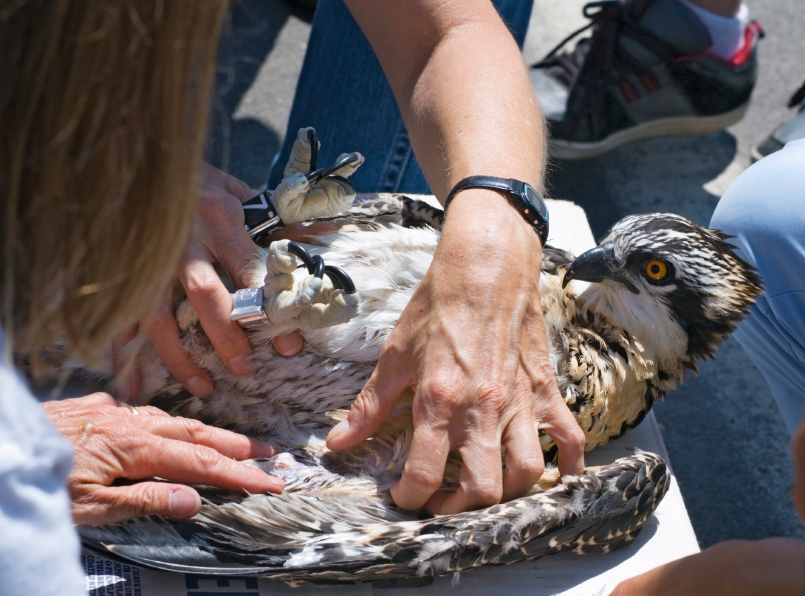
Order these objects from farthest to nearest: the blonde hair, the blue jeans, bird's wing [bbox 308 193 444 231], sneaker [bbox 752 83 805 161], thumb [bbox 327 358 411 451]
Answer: sneaker [bbox 752 83 805 161], the blue jeans, bird's wing [bbox 308 193 444 231], thumb [bbox 327 358 411 451], the blonde hair

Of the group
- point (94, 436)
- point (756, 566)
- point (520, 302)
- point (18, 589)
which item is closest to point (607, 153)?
point (520, 302)

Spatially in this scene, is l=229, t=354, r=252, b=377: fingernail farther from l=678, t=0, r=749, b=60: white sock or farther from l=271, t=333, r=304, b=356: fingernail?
l=678, t=0, r=749, b=60: white sock

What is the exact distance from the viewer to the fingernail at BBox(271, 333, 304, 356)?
6.88 feet

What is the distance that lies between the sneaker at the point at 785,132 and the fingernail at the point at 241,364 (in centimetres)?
377

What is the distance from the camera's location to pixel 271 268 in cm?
197

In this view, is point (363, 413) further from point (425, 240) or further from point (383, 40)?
point (383, 40)

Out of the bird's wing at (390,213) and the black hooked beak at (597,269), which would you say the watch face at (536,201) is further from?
the bird's wing at (390,213)

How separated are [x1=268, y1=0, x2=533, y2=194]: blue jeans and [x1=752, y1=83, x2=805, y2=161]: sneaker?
2.41 m

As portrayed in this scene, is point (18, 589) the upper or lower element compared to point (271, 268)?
lower

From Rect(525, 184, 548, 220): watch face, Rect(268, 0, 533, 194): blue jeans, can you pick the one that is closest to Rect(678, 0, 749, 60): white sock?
Rect(268, 0, 533, 194): blue jeans

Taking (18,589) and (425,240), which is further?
(425,240)

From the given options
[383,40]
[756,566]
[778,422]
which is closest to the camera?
[756,566]

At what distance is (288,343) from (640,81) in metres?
3.62

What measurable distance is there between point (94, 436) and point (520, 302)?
119cm
